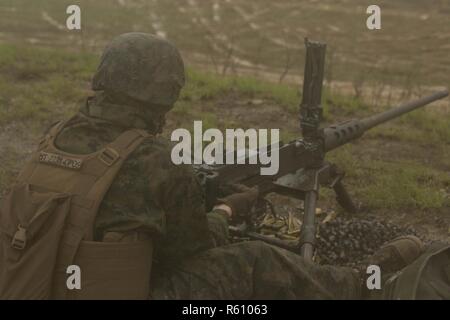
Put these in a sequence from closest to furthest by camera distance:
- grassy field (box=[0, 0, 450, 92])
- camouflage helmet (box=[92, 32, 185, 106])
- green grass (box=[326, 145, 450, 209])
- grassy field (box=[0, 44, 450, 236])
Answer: camouflage helmet (box=[92, 32, 185, 106])
green grass (box=[326, 145, 450, 209])
grassy field (box=[0, 44, 450, 236])
grassy field (box=[0, 0, 450, 92])

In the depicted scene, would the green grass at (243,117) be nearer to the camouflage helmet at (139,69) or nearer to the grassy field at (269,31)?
the camouflage helmet at (139,69)

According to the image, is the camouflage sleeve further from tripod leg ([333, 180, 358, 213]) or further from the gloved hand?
tripod leg ([333, 180, 358, 213])

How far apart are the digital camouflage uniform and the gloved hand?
0.28 m

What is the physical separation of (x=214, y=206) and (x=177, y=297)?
79cm

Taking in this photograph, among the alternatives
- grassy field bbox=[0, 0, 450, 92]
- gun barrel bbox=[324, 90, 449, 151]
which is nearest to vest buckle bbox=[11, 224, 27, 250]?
gun barrel bbox=[324, 90, 449, 151]

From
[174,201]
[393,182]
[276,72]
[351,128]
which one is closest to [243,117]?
[393,182]

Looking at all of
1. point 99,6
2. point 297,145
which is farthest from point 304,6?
point 297,145

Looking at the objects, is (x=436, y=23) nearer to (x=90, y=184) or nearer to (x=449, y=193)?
(x=449, y=193)

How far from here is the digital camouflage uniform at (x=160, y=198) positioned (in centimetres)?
366

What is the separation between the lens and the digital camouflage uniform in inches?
144

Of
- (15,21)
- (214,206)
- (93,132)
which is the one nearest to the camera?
(93,132)

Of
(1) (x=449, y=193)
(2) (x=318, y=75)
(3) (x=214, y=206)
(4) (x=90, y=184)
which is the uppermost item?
(2) (x=318, y=75)

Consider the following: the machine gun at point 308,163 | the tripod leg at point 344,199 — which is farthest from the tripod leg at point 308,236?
the tripod leg at point 344,199
